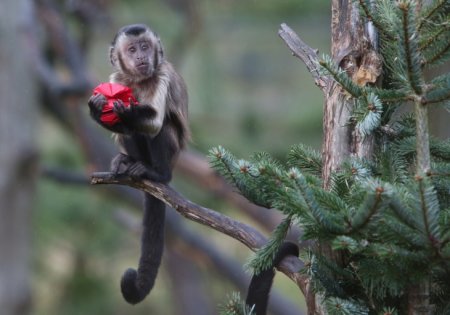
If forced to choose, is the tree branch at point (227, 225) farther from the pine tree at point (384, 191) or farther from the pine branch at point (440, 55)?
the pine branch at point (440, 55)

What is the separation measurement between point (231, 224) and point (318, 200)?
0.87m

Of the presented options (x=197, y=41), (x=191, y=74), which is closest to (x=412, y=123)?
(x=197, y=41)

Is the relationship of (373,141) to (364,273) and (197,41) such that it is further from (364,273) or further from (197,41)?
(197,41)

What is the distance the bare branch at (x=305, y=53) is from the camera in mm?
3555

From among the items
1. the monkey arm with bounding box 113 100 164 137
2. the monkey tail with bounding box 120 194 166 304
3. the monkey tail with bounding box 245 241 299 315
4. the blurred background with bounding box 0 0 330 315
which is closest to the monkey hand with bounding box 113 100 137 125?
the monkey arm with bounding box 113 100 164 137

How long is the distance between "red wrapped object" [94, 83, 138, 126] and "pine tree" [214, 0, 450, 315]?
1260mm

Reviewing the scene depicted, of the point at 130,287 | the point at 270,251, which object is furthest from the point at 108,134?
the point at 270,251

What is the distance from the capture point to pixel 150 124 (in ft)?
14.9

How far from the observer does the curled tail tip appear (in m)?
4.21

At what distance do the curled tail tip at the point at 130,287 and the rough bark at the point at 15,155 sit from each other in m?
3.28

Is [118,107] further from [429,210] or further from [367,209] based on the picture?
[429,210]

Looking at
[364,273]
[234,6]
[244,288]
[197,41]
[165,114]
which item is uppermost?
[234,6]

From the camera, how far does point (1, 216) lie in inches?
298

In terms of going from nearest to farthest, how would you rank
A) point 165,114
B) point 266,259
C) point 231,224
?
1. point 266,259
2. point 231,224
3. point 165,114
